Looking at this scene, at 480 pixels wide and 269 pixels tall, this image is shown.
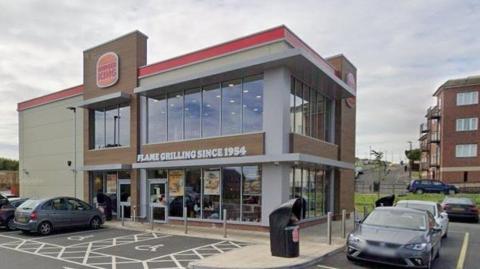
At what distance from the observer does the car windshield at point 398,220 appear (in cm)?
1009

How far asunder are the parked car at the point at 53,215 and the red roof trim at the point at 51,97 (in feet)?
32.7

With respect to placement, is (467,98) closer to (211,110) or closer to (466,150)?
(466,150)

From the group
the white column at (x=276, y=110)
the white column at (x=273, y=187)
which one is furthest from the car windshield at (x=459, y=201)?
the white column at (x=276, y=110)

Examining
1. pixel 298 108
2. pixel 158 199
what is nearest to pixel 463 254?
pixel 298 108

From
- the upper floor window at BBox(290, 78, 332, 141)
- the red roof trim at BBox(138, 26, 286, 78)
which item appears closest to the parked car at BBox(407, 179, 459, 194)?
the upper floor window at BBox(290, 78, 332, 141)

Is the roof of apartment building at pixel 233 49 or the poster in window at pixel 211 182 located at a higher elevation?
the roof of apartment building at pixel 233 49

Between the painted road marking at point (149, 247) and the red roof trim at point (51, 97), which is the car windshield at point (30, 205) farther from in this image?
the red roof trim at point (51, 97)

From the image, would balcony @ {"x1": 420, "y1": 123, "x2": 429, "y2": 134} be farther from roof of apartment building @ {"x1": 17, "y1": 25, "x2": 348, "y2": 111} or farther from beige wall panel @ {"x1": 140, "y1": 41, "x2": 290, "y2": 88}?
beige wall panel @ {"x1": 140, "y1": 41, "x2": 290, "y2": 88}

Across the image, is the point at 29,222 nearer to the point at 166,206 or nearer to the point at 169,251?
the point at 166,206

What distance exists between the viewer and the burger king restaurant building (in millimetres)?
15242

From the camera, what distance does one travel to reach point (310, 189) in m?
18.1

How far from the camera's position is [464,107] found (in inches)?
1753

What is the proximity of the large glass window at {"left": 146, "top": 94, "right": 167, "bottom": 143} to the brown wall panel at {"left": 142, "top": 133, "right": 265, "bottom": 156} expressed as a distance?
0.60m

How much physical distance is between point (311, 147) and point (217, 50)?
5.69m
